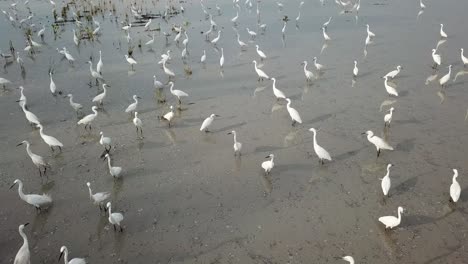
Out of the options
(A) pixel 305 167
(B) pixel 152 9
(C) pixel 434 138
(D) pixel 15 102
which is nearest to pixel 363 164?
(A) pixel 305 167

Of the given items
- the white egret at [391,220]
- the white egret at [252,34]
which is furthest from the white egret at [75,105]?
the white egret at [252,34]

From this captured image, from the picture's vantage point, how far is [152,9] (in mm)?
29297

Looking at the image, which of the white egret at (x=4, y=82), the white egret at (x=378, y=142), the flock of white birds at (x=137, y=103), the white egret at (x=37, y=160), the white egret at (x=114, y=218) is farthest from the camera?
the white egret at (x=4, y=82)

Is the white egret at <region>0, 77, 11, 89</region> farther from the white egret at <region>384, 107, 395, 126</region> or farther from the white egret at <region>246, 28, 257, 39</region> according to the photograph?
the white egret at <region>384, 107, 395, 126</region>

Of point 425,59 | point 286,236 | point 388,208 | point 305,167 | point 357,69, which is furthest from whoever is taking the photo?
point 425,59

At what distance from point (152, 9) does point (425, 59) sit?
19.0 metres

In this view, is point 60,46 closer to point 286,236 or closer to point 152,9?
point 152,9

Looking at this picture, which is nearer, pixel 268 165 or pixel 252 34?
pixel 268 165

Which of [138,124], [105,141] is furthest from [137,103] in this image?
[105,141]

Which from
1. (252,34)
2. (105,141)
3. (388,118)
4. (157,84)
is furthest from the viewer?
(252,34)

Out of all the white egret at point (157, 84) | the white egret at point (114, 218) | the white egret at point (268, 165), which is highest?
the white egret at point (114, 218)

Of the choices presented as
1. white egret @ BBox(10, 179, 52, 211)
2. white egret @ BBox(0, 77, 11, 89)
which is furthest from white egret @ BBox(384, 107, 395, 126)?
white egret @ BBox(0, 77, 11, 89)

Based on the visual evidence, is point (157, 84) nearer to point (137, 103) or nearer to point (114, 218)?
point (137, 103)

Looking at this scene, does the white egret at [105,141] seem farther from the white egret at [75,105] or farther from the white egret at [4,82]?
the white egret at [4,82]
